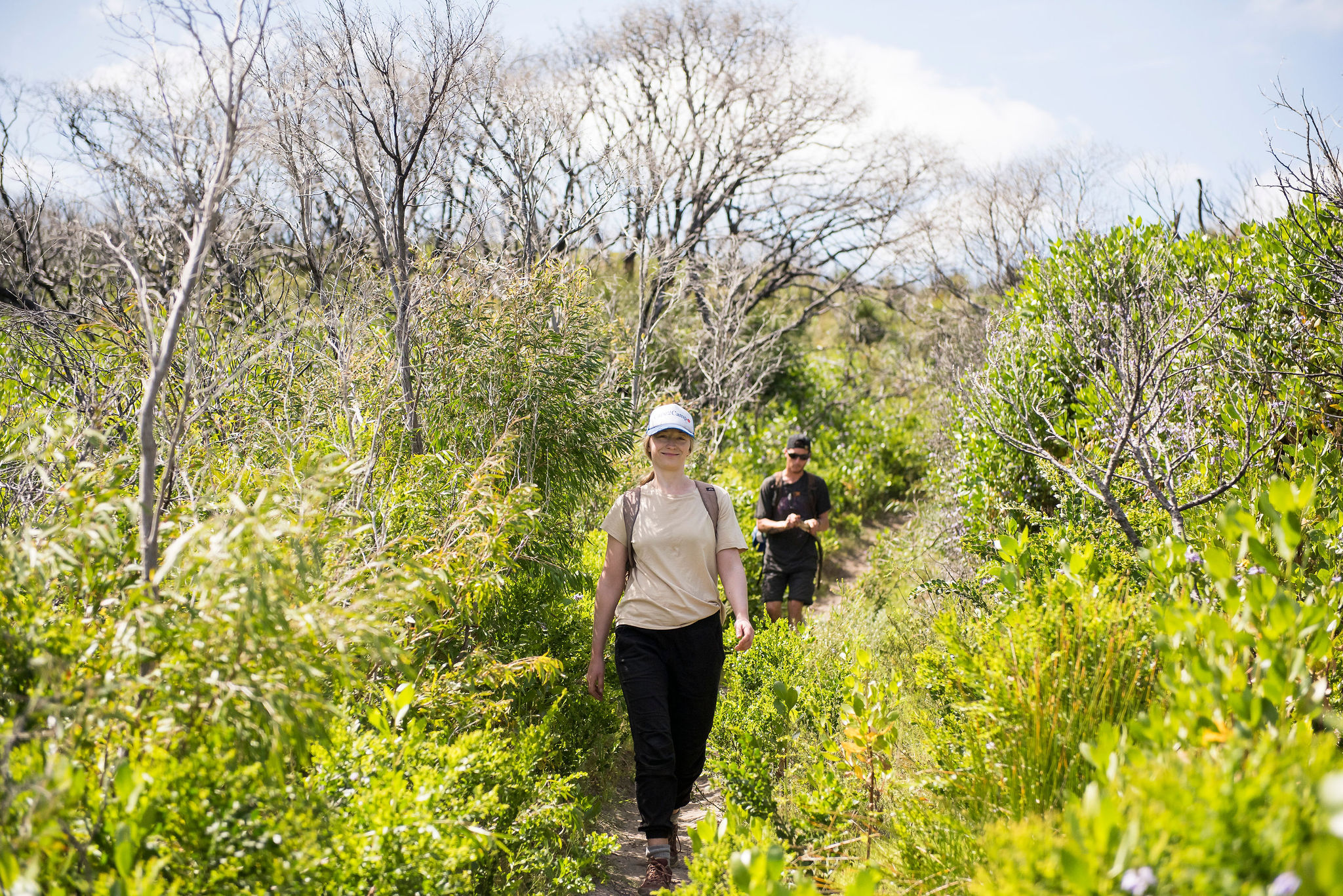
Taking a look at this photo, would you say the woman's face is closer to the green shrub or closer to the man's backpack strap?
the green shrub

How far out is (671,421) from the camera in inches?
137

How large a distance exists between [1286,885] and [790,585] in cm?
524

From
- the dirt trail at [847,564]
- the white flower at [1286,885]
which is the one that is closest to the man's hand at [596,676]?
the white flower at [1286,885]

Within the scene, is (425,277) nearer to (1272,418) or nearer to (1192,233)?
(1272,418)

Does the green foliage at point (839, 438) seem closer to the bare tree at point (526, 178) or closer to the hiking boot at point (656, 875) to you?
the bare tree at point (526, 178)

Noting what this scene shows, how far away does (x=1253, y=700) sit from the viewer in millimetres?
1671

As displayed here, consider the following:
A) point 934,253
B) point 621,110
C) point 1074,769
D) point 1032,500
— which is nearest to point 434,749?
point 1074,769

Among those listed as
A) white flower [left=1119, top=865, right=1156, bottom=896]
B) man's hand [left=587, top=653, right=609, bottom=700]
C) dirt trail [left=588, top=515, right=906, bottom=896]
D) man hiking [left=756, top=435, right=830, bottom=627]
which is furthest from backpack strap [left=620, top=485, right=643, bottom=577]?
man hiking [left=756, top=435, right=830, bottom=627]

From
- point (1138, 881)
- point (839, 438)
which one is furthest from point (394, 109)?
point (839, 438)

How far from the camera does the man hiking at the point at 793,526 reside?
20.4 ft

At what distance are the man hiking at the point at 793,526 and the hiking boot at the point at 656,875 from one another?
3289mm

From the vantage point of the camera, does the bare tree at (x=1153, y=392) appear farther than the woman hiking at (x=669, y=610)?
Yes

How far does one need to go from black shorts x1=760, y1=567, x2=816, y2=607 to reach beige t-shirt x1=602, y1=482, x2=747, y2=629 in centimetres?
291

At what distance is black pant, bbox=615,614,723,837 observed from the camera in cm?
320
